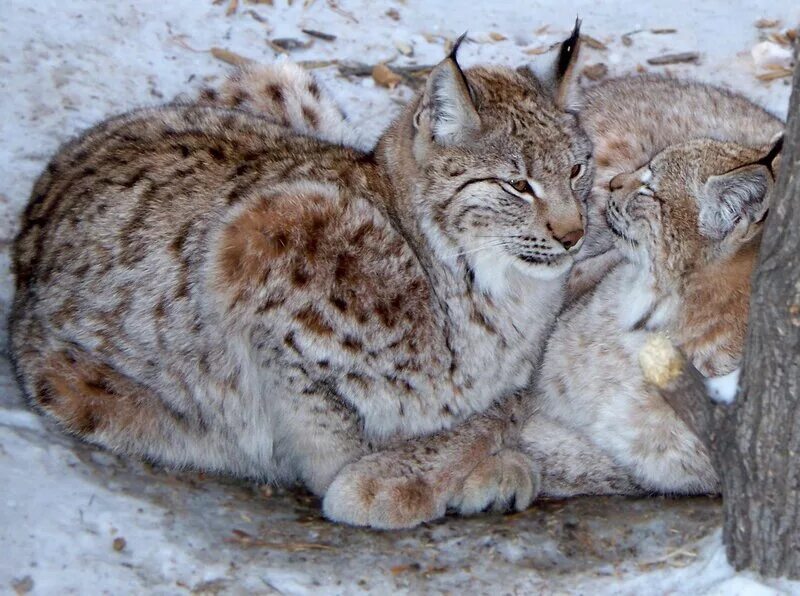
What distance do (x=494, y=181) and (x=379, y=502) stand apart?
126 centimetres

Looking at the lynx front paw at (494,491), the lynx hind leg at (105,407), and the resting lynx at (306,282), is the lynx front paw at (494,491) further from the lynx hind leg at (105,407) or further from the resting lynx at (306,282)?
the lynx hind leg at (105,407)

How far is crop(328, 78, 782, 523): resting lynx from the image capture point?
13.7 ft

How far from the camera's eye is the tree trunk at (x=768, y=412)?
313cm

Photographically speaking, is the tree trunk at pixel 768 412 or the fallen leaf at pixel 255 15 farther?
the fallen leaf at pixel 255 15

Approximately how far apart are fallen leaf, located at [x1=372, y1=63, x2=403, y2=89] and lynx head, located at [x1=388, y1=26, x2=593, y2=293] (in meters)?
2.39

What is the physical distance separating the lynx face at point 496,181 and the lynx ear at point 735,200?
462 mm

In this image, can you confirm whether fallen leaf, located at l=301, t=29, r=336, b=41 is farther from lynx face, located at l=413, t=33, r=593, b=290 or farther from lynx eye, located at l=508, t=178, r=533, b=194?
lynx eye, located at l=508, t=178, r=533, b=194

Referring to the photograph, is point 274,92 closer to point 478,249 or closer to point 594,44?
point 478,249

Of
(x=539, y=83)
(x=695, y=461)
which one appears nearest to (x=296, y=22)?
(x=539, y=83)

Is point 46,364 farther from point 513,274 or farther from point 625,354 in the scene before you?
point 625,354

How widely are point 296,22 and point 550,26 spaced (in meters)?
1.55

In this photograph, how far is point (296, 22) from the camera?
277 inches

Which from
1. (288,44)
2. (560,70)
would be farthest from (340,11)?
(560,70)

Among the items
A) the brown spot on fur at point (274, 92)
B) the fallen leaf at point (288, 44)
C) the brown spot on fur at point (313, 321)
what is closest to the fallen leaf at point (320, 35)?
the fallen leaf at point (288, 44)
